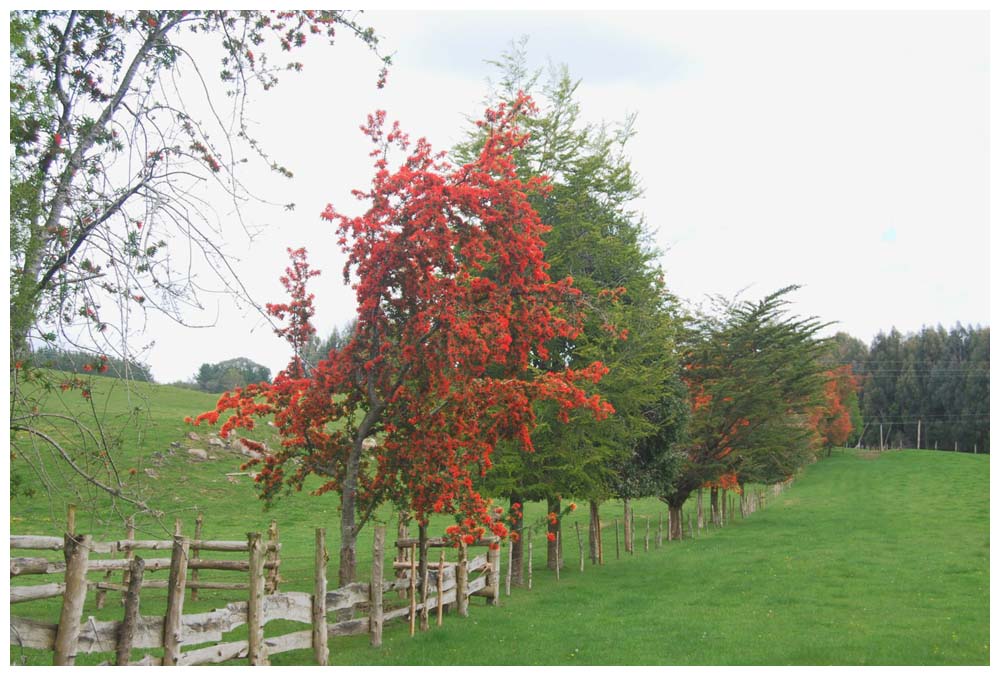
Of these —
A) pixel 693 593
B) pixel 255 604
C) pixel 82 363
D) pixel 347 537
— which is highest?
Result: pixel 82 363

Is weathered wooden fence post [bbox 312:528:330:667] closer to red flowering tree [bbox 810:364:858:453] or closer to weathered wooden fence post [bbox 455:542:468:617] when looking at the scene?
weathered wooden fence post [bbox 455:542:468:617]

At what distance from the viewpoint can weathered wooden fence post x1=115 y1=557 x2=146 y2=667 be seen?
9016 mm

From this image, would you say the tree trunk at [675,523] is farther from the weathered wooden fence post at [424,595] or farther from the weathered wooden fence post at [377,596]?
the weathered wooden fence post at [377,596]

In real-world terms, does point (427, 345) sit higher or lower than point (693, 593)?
higher

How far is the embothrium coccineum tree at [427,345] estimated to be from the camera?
14.0m


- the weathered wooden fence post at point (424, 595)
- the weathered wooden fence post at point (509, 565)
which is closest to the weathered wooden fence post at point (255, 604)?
the weathered wooden fence post at point (424, 595)

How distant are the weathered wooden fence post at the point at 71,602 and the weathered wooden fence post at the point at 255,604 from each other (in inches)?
103

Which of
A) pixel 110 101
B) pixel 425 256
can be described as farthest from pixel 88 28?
pixel 425 256

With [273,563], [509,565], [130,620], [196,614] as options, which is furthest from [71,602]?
[509,565]

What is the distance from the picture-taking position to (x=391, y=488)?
48.8ft

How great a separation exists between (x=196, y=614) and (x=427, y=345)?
5837 millimetres

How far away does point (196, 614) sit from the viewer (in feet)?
32.9

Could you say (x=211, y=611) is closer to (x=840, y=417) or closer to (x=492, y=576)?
(x=492, y=576)

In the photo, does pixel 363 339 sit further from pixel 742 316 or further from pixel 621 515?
pixel 621 515
